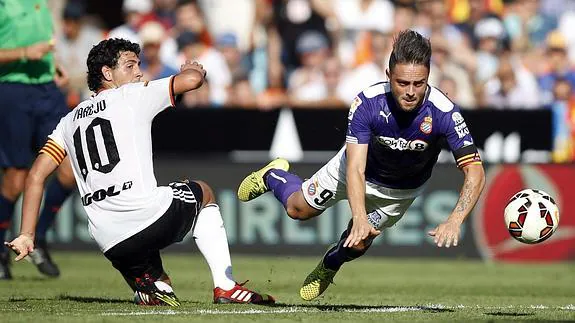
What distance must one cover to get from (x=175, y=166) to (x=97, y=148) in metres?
7.03

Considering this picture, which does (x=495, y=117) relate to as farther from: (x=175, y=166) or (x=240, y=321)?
(x=240, y=321)

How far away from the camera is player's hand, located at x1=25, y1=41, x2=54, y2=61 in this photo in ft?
38.8

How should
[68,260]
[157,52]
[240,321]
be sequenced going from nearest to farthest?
[240,321], [68,260], [157,52]

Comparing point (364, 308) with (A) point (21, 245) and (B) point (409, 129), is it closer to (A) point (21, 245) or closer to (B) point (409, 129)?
(B) point (409, 129)

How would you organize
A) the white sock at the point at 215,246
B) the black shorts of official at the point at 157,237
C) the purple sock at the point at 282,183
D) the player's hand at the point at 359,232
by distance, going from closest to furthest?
the player's hand at the point at 359,232
the black shorts of official at the point at 157,237
the white sock at the point at 215,246
the purple sock at the point at 282,183

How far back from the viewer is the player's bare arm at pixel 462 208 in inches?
328

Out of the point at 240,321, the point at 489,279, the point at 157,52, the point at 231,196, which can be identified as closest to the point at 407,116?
the point at 240,321

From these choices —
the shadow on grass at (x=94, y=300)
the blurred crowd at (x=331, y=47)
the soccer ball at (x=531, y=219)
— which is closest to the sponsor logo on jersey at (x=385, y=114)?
the soccer ball at (x=531, y=219)

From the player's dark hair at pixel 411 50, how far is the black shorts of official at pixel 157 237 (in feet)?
6.07

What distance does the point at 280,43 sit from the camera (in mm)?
19125

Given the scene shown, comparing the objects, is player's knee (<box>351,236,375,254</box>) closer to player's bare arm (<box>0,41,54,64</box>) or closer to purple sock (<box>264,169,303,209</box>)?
purple sock (<box>264,169,303,209</box>)

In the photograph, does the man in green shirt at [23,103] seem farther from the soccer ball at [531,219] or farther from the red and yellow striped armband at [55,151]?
the soccer ball at [531,219]

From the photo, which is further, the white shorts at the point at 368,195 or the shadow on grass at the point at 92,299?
the white shorts at the point at 368,195

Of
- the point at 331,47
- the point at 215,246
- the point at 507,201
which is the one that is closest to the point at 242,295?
the point at 215,246
